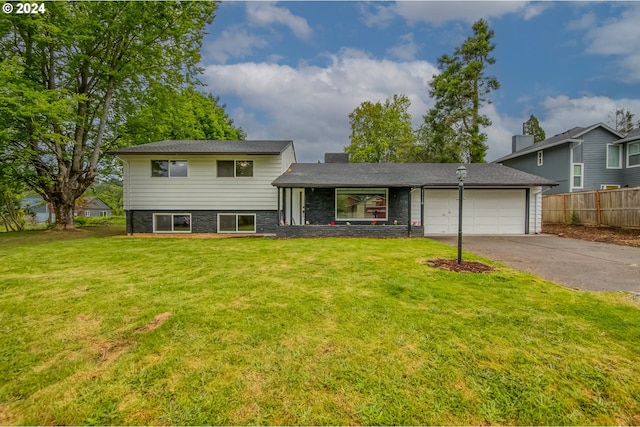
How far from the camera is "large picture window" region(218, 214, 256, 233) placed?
489 inches

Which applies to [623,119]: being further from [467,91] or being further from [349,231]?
[349,231]

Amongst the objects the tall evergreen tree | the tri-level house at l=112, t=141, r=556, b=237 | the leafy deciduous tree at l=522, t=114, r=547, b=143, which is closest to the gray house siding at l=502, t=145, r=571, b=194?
the tall evergreen tree

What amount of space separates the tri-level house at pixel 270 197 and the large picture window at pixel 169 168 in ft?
0.13

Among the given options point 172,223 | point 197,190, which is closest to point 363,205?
point 197,190

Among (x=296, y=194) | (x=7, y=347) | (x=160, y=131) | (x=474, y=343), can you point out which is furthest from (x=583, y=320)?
(x=160, y=131)

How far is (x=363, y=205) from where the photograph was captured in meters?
12.6

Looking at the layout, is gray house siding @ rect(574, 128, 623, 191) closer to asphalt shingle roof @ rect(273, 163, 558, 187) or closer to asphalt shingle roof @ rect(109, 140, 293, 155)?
asphalt shingle roof @ rect(273, 163, 558, 187)

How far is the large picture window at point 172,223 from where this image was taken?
12.3 m

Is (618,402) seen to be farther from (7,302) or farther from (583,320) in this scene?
(7,302)

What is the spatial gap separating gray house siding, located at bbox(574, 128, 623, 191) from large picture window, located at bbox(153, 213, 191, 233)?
22.6 meters

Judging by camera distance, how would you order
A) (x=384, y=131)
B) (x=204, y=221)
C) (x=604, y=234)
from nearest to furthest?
(x=604, y=234) < (x=204, y=221) < (x=384, y=131)

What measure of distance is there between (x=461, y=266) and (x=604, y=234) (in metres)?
9.93

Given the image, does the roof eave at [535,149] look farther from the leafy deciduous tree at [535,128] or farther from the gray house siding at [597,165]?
the leafy deciduous tree at [535,128]

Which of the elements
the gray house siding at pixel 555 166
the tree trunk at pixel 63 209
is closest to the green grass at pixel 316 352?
the tree trunk at pixel 63 209
